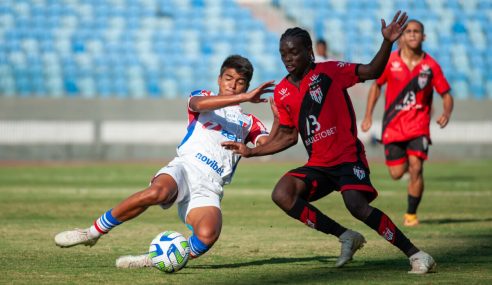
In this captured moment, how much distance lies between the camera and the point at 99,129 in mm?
26312

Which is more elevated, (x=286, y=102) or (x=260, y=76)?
(x=286, y=102)

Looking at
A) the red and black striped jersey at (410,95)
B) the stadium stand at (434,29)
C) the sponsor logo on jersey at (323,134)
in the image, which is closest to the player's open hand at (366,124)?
the red and black striped jersey at (410,95)

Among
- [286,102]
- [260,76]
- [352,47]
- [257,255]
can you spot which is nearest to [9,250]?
[257,255]

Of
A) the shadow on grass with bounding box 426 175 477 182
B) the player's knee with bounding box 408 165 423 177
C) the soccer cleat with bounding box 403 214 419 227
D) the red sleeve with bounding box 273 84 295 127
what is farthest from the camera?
the shadow on grass with bounding box 426 175 477 182

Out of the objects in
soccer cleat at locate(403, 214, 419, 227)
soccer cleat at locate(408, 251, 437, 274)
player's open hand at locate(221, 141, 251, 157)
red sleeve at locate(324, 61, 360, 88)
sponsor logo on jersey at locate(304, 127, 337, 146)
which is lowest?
soccer cleat at locate(403, 214, 419, 227)

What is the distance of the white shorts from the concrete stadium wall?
59.9ft

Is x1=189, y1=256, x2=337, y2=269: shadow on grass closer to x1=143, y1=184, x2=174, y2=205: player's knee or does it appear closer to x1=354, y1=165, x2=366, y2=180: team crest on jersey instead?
x1=143, y1=184, x2=174, y2=205: player's knee

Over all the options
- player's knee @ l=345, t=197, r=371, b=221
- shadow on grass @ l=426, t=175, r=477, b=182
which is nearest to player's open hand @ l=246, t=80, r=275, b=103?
player's knee @ l=345, t=197, r=371, b=221

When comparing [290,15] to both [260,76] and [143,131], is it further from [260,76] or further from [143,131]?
[143,131]

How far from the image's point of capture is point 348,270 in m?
7.61

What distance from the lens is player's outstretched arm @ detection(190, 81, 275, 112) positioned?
23.8 ft

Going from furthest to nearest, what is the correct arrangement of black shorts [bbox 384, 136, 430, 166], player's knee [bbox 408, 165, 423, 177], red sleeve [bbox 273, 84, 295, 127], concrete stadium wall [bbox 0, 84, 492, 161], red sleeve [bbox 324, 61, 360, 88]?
1. concrete stadium wall [bbox 0, 84, 492, 161]
2. black shorts [bbox 384, 136, 430, 166]
3. player's knee [bbox 408, 165, 423, 177]
4. red sleeve [bbox 273, 84, 295, 127]
5. red sleeve [bbox 324, 61, 360, 88]

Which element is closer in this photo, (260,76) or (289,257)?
(289,257)

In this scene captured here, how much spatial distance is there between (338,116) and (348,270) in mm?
1224
